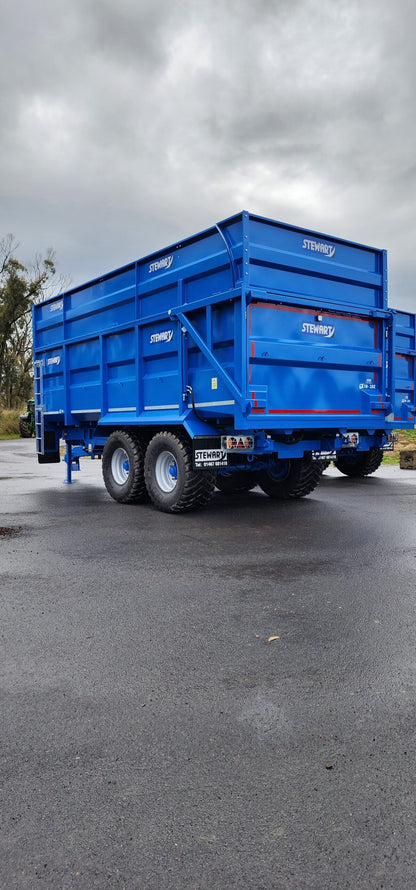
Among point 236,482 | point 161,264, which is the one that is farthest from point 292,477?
point 161,264

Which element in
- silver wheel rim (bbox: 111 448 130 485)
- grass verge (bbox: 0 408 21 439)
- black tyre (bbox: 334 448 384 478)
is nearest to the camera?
silver wheel rim (bbox: 111 448 130 485)

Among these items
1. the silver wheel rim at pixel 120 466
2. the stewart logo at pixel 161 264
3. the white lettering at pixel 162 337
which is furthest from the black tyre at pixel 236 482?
the stewart logo at pixel 161 264

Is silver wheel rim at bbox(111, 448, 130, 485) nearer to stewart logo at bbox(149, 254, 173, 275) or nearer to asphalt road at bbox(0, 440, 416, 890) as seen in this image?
stewart logo at bbox(149, 254, 173, 275)

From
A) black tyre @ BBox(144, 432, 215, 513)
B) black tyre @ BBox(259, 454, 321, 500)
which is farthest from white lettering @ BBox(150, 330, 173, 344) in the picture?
black tyre @ BBox(259, 454, 321, 500)

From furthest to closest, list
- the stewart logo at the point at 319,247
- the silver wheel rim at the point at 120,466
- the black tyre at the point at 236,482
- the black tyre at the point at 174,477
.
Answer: the black tyre at the point at 236,482, the silver wheel rim at the point at 120,466, the stewart logo at the point at 319,247, the black tyre at the point at 174,477

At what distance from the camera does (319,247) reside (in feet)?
27.0

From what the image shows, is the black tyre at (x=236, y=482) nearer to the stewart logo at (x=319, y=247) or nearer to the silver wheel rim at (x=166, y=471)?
the silver wheel rim at (x=166, y=471)

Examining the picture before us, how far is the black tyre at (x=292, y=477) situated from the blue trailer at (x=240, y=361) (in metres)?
0.02

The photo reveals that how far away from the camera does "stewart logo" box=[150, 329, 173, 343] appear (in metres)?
8.47

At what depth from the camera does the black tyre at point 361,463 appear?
13352mm

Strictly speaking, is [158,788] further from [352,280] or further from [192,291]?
[352,280]

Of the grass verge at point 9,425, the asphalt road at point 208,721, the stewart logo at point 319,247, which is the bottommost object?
the asphalt road at point 208,721

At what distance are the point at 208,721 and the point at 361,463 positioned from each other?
11348 mm

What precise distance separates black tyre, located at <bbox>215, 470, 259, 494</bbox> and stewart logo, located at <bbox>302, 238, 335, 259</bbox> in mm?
3923
